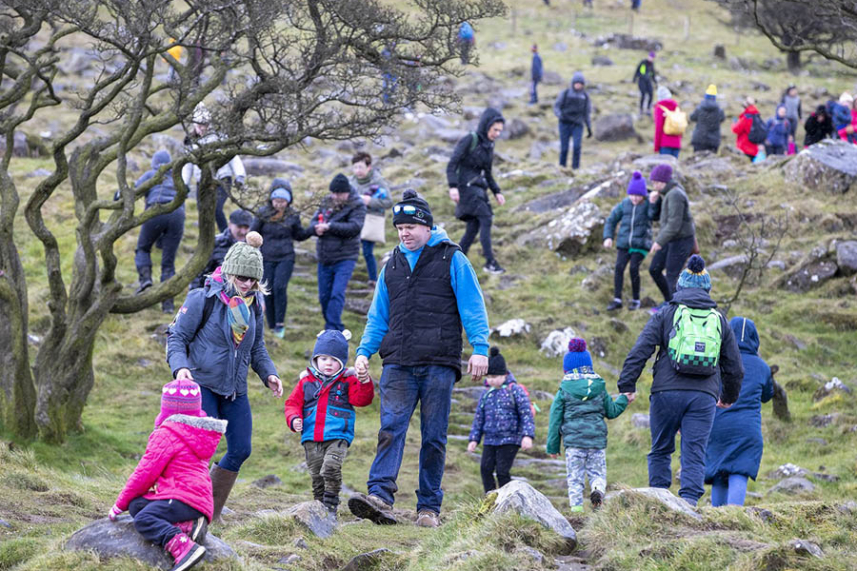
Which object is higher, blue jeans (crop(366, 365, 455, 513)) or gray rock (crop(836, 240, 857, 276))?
gray rock (crop(836, 240, 857, 276))

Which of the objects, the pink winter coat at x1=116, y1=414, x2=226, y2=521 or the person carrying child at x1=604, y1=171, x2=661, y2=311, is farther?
the person carrying child at x1=604, y1=171, x2=661, y2=311

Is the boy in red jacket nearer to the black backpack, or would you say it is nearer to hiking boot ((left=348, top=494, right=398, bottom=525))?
hiking boot ((left=348, top=494, right=398, bottom=525))

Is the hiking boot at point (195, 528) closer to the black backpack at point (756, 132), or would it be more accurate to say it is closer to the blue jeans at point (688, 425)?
the blue jeans at point (688, 425)

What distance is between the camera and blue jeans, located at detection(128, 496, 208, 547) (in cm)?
543

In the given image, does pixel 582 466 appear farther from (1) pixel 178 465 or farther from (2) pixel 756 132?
(2) pixel 756 132

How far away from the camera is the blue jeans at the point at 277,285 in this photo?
14.8 meters

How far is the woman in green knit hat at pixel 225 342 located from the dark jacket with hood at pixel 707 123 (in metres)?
19.5

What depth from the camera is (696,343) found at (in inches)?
321

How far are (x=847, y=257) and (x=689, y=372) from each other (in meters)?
10.6

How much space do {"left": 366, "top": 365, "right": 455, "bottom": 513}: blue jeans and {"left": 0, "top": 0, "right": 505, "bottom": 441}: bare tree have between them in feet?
13.5

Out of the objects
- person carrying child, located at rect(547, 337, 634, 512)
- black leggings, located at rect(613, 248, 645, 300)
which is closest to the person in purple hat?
black leggings, located at rect(613, 248, 645, 300)

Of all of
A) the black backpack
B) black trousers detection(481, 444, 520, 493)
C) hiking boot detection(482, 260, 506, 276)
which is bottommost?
black trousers detection(481, 444, 520, 493)

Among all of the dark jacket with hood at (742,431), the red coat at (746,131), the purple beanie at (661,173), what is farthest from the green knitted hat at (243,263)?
A: the red coat at (746,131)

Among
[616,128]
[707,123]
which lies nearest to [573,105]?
[707,123]
